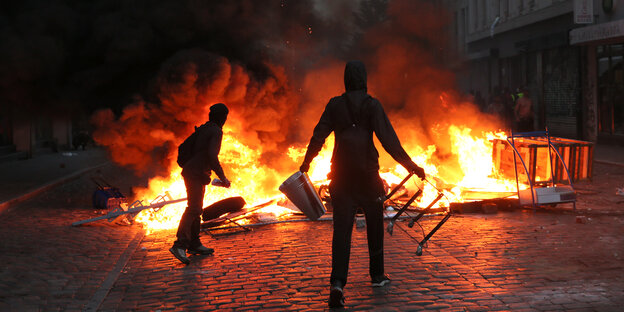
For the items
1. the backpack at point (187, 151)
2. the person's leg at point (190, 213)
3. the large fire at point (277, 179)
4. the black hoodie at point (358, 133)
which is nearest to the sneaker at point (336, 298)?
the black hoodie at point (358, 133)

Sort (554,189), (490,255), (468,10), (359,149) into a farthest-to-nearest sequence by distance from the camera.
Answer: (468,10), (554,189), (490,255), (359,149)

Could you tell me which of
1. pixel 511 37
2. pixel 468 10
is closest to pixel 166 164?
pixel 511 37

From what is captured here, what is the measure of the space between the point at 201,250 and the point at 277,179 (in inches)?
215

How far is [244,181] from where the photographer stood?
1065cm

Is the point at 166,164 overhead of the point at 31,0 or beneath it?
beneath

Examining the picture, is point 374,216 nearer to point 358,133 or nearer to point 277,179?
point 358,133

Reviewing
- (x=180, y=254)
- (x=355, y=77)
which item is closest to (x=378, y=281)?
(x=355, y=77)

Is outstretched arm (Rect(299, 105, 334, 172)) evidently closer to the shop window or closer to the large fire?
the large fire

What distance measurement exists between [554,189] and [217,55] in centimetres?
618

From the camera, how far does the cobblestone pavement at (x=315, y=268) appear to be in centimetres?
504

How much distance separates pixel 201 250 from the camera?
22.4ft

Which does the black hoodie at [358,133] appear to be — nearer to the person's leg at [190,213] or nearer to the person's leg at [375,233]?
the person's leg at [375,233]

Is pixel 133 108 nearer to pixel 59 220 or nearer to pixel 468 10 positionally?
pixel 59 220

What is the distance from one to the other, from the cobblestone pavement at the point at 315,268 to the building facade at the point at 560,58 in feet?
40.1
